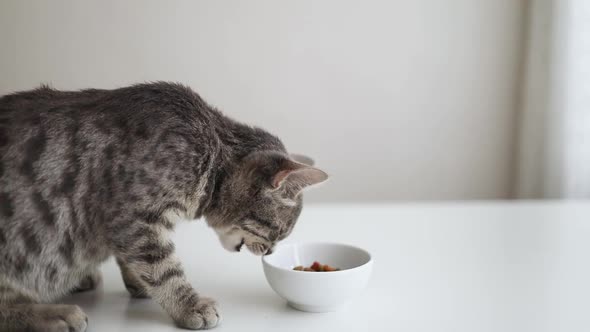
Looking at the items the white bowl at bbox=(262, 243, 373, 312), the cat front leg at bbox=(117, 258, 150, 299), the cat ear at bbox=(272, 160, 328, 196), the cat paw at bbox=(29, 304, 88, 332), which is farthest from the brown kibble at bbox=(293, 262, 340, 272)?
the cat paw at bbox=(29, 304, 88, 332)

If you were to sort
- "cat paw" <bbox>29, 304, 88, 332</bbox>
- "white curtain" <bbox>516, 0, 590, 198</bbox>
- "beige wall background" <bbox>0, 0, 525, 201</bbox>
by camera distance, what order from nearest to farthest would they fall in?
"cat paw" <bbox>29, 304, 88, 332</bbox>
"white curtain" <bbox>516, 0, 590, 198</bbox>
"beige wall background" <bbox>0, 0, 525, 201</bbox>

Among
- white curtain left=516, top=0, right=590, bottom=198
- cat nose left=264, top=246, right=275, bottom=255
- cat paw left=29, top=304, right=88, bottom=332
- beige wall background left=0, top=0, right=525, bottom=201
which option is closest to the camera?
cat paw left=29, top=304, right=88, bottom=332

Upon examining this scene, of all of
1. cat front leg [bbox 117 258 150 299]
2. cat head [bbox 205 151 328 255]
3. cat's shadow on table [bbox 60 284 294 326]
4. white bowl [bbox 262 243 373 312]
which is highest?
cat head [bbox 205 151 328 255]

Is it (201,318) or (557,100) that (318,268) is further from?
(557,100)

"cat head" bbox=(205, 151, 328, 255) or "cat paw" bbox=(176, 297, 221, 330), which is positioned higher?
"cat head" bbox=(205, 151, 328, 255)

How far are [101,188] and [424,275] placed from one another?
750 mm

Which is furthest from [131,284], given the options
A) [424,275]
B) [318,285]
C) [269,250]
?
[424,275]

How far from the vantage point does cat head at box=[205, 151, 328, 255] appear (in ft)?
4.07

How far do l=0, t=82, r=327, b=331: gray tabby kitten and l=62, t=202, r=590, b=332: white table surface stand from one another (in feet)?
0.32

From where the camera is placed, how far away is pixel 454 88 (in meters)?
3.00

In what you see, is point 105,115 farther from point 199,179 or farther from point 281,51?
point 281,51

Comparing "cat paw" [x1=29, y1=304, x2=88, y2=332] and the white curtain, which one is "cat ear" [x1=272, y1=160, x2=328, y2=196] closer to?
"cat paw" [x1=29, y1=304, x2=88, y2=332]

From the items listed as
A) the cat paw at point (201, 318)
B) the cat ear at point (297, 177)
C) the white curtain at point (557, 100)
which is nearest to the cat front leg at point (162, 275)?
the cat paw at point (201, 318)

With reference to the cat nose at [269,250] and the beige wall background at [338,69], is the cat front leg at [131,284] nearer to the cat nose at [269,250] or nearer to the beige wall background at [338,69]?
the cat nose at [269,250]
